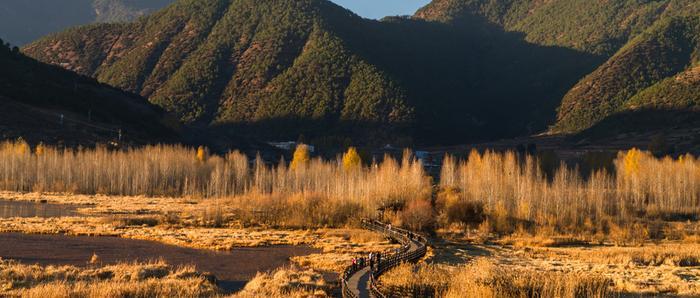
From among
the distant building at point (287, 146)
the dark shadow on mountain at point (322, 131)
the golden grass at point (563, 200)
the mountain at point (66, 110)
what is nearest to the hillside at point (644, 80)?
the dark shadow on mountain at point (322, 131)

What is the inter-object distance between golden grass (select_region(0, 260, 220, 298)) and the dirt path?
8.00 ft

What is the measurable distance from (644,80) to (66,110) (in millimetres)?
125871

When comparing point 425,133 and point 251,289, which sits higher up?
point 425,133

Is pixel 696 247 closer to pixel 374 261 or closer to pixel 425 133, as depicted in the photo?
pixel 374 261

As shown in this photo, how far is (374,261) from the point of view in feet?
116

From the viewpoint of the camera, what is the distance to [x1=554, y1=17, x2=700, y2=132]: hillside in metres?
163

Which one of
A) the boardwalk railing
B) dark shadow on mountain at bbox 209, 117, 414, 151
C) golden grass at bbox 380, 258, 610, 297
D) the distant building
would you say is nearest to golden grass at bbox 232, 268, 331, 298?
the boardwalk railing

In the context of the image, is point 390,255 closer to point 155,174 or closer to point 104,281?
point 104,281

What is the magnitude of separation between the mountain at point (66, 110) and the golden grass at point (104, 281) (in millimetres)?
91164

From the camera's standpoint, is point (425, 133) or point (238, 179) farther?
point (425, 133)

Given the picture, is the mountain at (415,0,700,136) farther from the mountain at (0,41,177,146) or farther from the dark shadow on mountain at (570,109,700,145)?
the mountain at (0,41,177,146)

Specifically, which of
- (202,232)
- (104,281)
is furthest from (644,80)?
(104,281)

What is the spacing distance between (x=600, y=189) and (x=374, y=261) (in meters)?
50.3

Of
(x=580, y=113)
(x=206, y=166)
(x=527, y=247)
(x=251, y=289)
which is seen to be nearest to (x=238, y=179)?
(x=206, y=166)
